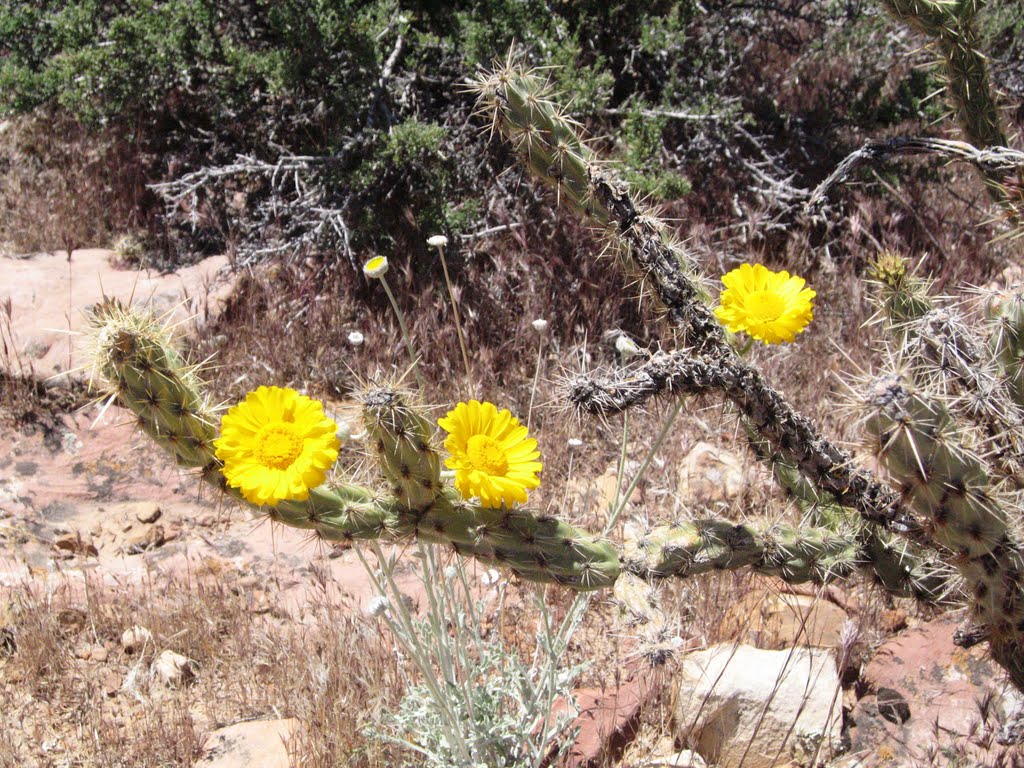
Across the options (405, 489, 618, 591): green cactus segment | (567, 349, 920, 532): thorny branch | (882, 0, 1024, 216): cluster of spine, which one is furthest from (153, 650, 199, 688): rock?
(882, 0, 1024, 216): cluster of spine

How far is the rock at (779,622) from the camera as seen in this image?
3334 mm

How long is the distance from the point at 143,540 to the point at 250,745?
147cm

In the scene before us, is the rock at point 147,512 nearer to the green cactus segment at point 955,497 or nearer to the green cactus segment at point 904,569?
the green cactus segment at point 904,569

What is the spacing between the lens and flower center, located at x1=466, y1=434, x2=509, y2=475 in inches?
82.0

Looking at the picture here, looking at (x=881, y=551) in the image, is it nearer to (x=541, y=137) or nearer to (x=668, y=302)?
(x=668, y=302)

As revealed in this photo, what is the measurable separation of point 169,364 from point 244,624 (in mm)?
1593

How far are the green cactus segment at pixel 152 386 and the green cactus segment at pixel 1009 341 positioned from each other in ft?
7.37

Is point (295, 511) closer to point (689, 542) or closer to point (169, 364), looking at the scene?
point (169, 364)

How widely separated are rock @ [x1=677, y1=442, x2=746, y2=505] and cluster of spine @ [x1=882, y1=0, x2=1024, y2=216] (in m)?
1.54

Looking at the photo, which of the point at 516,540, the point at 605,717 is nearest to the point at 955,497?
the point at 516,540

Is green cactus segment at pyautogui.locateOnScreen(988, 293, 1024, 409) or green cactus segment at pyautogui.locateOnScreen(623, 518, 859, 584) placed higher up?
green cactus segment at pyautogui.locateOnScreen(988, 293, 1024, 409)

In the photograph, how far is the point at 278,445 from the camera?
6.60 ft

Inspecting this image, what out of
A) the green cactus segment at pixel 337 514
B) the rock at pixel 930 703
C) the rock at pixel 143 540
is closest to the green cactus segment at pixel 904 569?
the rock at pixel 930 703

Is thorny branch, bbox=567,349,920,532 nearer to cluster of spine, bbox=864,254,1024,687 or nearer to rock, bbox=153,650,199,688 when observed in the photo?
cluster of spine, bbox=864,254,1024,687
